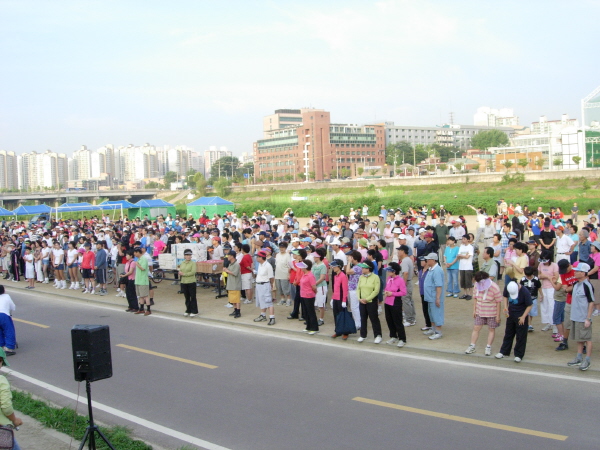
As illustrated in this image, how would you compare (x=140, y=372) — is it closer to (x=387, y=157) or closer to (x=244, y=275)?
(x=244, y=275)

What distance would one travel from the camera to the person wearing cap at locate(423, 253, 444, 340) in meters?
10.7

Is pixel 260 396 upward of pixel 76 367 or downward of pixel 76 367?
downward

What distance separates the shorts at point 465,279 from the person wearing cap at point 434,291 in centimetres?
373

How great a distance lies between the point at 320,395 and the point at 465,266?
7454mm

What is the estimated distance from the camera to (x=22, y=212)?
1658 inches

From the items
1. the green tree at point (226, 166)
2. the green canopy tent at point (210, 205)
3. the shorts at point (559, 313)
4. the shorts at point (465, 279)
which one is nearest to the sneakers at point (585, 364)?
the shorts at point (559, 313)

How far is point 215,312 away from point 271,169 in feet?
477

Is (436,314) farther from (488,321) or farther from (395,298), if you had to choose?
(488,321)

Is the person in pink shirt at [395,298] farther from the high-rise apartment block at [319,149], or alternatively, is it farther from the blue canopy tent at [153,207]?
the high-rise apartment block at [319,149]

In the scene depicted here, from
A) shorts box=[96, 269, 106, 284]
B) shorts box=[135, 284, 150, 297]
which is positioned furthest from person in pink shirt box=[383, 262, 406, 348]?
shorts box=[96, 269, 106, 284]

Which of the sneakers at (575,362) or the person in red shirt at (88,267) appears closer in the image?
the sneakers at (575,362)

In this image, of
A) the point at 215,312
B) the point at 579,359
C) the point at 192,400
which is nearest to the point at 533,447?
the point at 579,359

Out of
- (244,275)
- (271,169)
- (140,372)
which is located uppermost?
(271,169)

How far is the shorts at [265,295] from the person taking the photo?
12747mm
